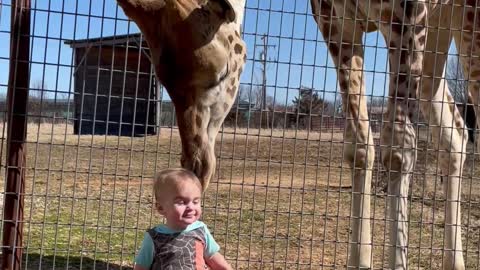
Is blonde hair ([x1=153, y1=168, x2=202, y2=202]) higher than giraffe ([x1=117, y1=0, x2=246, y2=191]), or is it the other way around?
giraffe ([x1=117, y1=0, x2=246, y2=191])

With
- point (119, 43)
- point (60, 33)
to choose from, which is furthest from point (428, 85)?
point (60, 33)

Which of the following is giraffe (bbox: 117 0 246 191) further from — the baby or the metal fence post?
the baby

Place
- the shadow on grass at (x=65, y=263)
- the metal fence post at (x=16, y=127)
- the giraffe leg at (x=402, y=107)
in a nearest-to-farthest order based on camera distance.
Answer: the metal fence post at (x=16, y=127), the giraffe leg at (x=402, y=107), the shadow on grass at (x=65, y=263)

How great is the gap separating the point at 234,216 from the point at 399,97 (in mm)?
2167

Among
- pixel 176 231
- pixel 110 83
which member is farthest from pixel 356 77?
pixel 176 231

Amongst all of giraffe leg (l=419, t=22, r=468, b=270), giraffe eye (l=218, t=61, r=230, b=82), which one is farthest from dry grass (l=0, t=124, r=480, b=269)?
giraffe eye (l=218, t=61, r=230, b=82)

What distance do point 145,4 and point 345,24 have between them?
1536mm

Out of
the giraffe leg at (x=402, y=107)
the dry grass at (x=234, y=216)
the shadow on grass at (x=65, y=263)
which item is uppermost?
the giraffe leg at (x=402, y=107)

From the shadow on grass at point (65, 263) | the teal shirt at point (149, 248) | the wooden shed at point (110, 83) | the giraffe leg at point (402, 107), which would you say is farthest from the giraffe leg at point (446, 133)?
the teal shirt at point (149, 248)

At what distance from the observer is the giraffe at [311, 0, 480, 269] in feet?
11.1

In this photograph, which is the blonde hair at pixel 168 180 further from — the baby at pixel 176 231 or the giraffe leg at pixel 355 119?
the giraffe leg at pixel 355 119

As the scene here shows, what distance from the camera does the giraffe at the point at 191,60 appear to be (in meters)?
2.85

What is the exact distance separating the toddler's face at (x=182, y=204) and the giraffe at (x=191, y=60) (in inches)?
25.8

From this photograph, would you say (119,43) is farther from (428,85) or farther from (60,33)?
(428,85)
